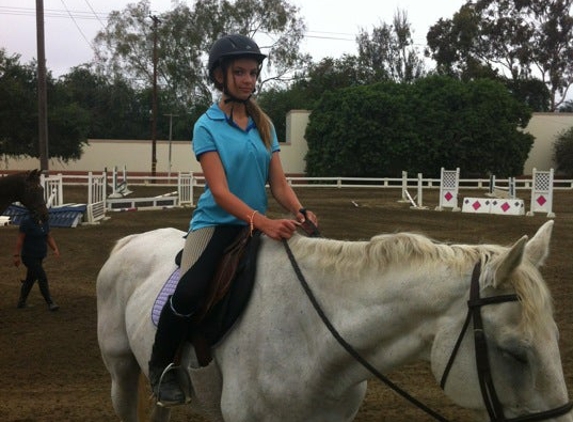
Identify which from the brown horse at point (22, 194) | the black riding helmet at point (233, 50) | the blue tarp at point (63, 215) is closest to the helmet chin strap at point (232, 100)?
the black riding helmet at point (233, 50)

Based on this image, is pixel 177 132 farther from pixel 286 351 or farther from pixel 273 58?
pixel 286 351

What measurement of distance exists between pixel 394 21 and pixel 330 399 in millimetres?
63944

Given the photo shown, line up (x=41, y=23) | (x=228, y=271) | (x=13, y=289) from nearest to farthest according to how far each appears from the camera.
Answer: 1. (x=228, y=271)
2. (x=13, y=289)
3. (x=41, y=23)

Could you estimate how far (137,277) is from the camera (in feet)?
12.3

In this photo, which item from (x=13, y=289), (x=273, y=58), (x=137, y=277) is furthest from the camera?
(x=273, y=58)

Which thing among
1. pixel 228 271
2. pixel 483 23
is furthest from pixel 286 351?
pixel 483 23

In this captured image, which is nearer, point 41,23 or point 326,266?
point 326,266

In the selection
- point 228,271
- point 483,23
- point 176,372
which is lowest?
point 176,372

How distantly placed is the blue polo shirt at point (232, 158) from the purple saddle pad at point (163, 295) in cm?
34

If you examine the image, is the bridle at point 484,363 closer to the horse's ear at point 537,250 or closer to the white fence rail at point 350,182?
the horse's ear at point 537,250

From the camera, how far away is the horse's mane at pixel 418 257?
209 centimetres

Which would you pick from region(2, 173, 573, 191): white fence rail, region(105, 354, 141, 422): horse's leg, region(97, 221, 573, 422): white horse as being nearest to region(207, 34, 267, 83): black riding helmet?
region(97, 221, 573, 422): white horse

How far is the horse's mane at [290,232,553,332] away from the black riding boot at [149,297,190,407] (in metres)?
0.63

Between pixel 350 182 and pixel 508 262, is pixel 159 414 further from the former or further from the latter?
pixel 350 182
